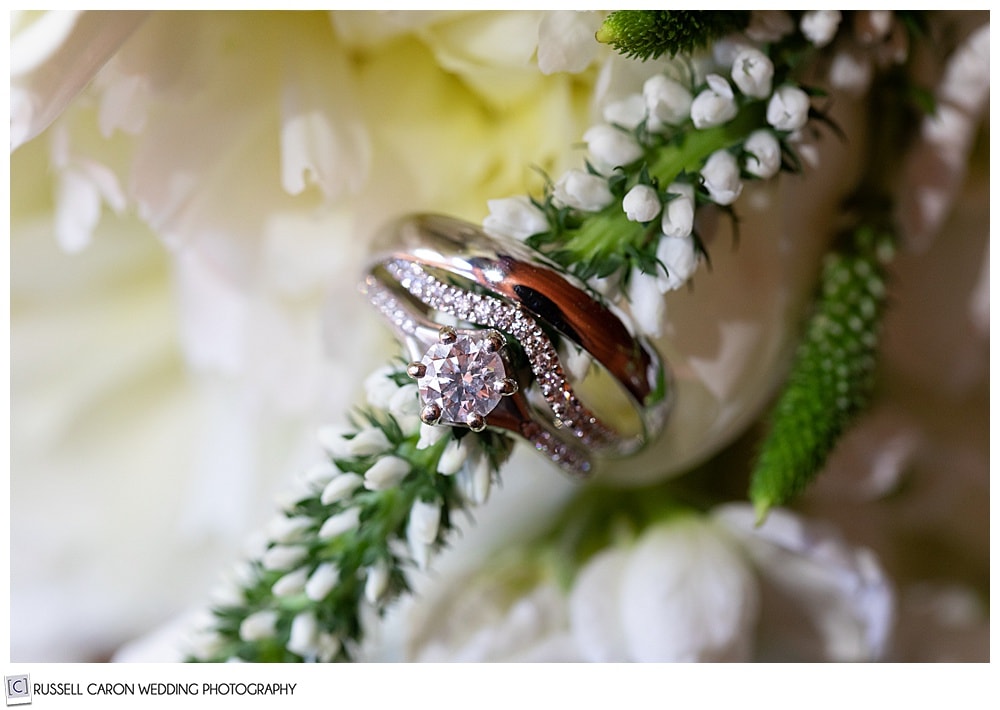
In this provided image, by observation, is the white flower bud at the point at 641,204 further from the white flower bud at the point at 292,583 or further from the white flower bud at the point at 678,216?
the white flower bud at the point at 292,583

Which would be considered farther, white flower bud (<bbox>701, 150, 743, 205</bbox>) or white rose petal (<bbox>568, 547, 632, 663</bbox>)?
white rose petal (<bbox>568, 547, 632, 663</bbox>)

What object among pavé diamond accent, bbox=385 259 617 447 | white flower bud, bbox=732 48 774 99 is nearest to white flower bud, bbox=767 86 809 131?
white flower bud, bbox=732 48 774 99

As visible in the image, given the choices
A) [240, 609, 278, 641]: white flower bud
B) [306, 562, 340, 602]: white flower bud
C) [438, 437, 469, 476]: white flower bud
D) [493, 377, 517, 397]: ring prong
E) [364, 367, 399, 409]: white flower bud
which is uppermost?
[364, 367, 399, 409]: white flower bud

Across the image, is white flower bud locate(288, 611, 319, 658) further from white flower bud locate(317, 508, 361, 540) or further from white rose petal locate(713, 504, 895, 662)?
white rose petal locate(713, 504, 895, 662)

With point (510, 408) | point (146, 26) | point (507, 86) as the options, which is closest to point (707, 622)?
point (510, 408)
